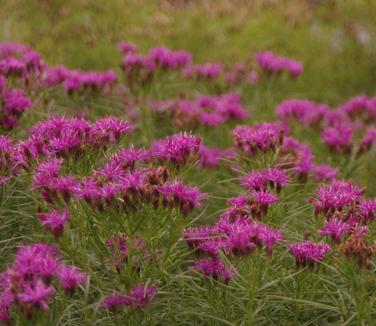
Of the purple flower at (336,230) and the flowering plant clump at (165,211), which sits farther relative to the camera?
the purple flower at (336,230)

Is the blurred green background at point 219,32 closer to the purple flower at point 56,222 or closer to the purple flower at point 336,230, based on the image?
the purple flower at point 56,222

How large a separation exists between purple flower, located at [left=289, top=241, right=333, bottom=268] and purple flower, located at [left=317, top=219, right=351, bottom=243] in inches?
1.9

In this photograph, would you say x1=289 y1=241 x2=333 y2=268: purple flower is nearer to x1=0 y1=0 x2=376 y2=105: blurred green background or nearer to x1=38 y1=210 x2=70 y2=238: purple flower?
x1=38 y1=210 x2=70 y2=238: purple flower

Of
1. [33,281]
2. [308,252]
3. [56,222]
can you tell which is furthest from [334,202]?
[33,281]

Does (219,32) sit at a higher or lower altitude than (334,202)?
lower

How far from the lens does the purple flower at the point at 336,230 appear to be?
2.56 metres

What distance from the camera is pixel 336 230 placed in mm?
2570

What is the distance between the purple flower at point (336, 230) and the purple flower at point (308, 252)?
0.05 meters

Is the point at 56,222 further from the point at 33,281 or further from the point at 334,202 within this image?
the point at 334,202

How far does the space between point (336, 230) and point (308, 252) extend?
0.47 feet

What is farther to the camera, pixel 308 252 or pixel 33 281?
pixel 308 252

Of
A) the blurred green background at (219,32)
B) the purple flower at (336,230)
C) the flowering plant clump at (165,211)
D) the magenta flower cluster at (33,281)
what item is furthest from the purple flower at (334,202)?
the blurred green background at (219,32)

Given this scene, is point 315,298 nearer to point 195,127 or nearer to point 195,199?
point 195,199

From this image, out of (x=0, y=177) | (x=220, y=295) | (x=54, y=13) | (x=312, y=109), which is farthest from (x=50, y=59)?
(x=220, y=295)
